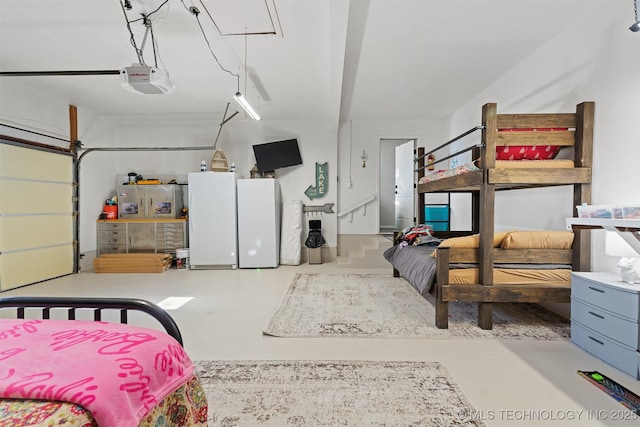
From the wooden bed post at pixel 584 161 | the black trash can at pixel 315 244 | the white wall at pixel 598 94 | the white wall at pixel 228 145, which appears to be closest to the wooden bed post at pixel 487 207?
the wooden bed post at pixel 584 161

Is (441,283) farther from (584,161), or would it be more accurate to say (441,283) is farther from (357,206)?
(357,206)

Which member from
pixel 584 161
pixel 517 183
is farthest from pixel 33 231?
pixel 584 161

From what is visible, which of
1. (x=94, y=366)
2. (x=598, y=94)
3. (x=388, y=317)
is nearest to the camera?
(x=94, y=366)

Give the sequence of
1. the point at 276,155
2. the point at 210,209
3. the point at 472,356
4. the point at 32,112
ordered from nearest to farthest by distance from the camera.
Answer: the point at 472,356 < the point at 32,112 < the point at 210,209 < the point at 276,155

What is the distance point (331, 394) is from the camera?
194 cm

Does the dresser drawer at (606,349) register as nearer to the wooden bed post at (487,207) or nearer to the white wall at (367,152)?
the wooden bed post at (487,207)

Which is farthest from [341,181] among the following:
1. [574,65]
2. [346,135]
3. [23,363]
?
[23,363]

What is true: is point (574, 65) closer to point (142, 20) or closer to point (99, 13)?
point (142, 20)

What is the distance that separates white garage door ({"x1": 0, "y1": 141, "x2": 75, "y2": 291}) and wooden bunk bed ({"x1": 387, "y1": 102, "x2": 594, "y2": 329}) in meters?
5.82

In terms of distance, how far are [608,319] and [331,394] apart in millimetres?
2054

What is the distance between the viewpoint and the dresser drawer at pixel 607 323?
211 cm

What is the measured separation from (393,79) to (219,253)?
422cm

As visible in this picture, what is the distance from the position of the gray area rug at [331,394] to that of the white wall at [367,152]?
180 inches

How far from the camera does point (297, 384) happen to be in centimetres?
205
